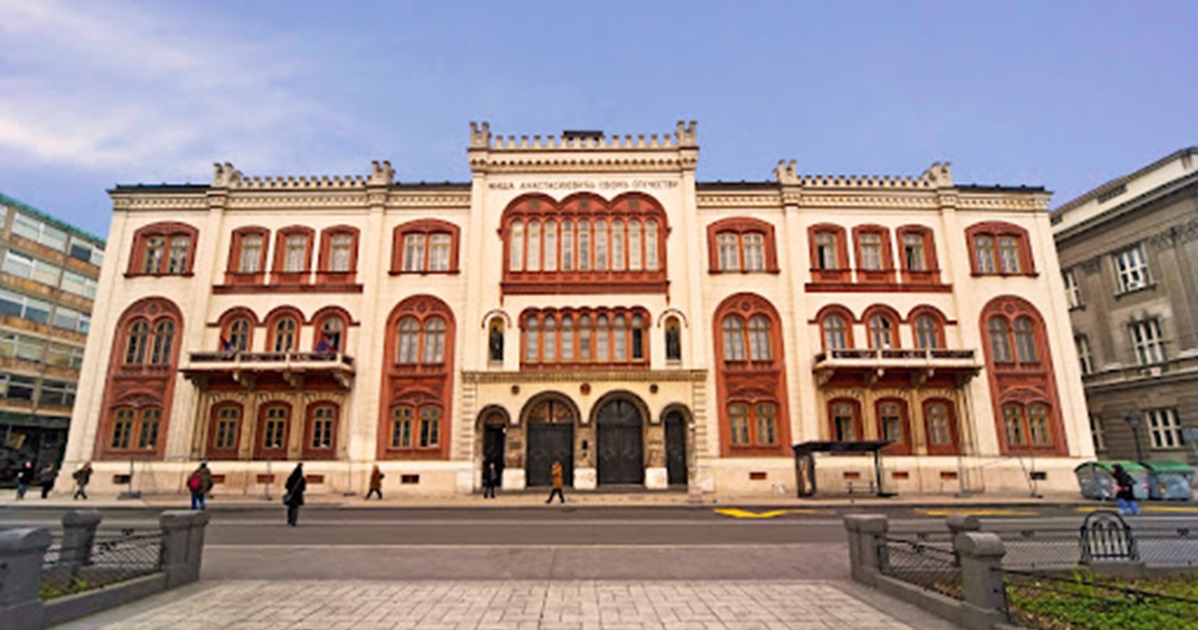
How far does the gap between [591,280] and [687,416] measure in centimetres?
818

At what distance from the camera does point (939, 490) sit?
90.4 ft

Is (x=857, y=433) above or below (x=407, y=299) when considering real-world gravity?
below

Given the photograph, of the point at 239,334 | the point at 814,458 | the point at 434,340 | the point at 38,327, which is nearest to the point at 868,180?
the point at 814,458

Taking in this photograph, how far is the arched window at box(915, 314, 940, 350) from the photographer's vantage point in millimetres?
29734

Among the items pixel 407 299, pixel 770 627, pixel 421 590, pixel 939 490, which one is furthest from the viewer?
pixel 407 299

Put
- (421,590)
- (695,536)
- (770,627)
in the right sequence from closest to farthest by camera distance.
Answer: (770,627), (421,590), (695,536)

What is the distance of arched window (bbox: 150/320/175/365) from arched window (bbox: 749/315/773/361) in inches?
1125

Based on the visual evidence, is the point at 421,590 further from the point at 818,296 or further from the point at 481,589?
the point at 818,296

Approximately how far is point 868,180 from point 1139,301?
632 inches

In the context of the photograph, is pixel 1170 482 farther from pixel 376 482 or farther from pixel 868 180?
pixel 376 482

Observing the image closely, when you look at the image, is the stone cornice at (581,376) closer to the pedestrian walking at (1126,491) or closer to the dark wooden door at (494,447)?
the dark wooden door at (494,447)

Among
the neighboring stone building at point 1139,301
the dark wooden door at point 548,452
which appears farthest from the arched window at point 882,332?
the dark wooden door at point 548,452

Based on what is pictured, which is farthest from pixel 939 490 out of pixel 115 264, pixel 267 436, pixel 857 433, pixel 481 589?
pixel 115 264

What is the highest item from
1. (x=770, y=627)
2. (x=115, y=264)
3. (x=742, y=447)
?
(x=115, y=264)
